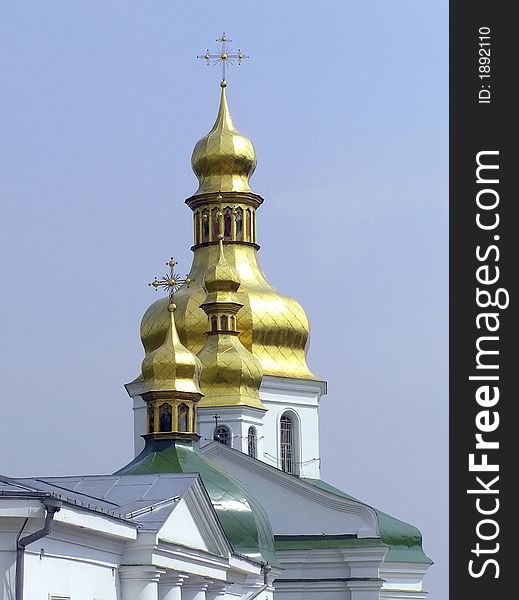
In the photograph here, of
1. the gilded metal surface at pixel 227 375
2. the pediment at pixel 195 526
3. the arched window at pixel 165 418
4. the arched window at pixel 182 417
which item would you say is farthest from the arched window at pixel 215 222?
the pediment at pixel 195 526

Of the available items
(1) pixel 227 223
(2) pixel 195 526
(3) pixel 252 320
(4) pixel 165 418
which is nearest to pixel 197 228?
(1) pixel 227 223

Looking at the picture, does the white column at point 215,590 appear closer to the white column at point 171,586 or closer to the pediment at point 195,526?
the pediment at point 195,526

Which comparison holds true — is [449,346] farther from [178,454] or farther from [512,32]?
[178,454]

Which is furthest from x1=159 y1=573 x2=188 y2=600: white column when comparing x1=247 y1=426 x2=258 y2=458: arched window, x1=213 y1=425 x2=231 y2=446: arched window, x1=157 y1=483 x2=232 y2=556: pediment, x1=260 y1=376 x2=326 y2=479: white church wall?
x1=260 y1=376 x2=326 y2=479: white church wall

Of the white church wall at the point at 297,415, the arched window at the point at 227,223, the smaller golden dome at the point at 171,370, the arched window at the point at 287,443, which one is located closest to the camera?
the smaller golden dome at the point at 171,370

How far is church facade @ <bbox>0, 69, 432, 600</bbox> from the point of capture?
82.2 feet

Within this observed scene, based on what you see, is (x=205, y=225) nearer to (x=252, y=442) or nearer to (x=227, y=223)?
(x=227, y=223)

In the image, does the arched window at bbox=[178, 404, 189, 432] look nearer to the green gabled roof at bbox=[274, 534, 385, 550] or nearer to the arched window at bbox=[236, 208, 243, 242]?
the green gabled roof at bbox=[274, 534, 385, 550]

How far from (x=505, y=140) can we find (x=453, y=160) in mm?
589

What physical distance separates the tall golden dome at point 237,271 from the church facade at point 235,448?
4 cm

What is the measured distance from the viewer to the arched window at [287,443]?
169ft

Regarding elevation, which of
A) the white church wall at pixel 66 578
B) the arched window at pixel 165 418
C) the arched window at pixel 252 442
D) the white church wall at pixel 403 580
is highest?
the arched window at pixel 252 442

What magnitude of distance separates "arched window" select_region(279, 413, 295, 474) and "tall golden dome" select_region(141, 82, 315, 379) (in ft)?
4.39

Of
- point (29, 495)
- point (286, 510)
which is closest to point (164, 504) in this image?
point (29, 495)
